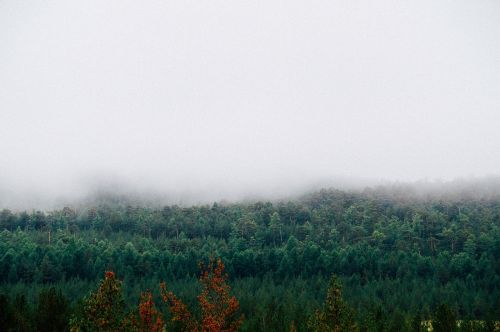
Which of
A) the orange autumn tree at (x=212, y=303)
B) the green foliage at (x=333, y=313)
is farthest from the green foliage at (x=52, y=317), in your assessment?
the green foliage at (x=333, y=313)

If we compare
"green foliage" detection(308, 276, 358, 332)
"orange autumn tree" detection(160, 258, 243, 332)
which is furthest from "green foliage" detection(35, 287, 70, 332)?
"green foliage" detection(308, 276, 358, 332)

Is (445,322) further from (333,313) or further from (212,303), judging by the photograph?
(212,303)

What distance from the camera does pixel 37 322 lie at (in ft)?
209

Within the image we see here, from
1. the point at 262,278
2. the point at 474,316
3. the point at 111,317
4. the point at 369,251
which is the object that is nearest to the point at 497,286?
the point at 474,316

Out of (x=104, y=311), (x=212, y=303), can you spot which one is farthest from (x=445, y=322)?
(x=104, y=311)

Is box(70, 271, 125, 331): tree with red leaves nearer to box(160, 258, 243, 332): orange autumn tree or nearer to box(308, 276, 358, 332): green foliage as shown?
box(160, 258, 243, 332): orange autumn tree

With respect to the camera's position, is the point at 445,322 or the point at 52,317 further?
the point at 445,322

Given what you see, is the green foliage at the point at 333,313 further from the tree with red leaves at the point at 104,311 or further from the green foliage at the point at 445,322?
the green foliage at the point at 445,322

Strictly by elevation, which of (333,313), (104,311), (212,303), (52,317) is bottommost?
(52,317)

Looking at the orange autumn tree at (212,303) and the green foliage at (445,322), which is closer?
the orange autumn tree at (212,303)

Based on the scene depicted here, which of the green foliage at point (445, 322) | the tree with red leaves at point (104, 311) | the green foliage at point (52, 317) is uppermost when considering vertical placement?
the tree with red leaves at point (104, 311)

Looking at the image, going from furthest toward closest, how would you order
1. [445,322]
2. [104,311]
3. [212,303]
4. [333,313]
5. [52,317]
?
[445,322]
[52,317]
[212,303]
[333,313]
[104,311]

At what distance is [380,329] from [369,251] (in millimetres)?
103394

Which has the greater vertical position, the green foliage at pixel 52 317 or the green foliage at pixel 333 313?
A: the green foliage at pixel 333 313
